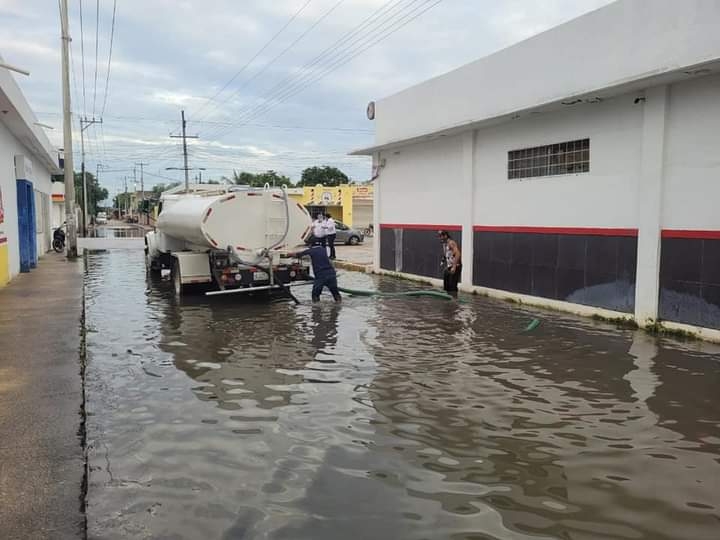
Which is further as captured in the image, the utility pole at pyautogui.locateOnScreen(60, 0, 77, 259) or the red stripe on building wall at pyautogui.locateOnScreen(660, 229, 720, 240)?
the utility pole at pyautogui.locateOnScreen(60, 0, 77, 259)

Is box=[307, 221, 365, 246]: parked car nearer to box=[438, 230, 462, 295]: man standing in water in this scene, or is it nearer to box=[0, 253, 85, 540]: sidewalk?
box=[438, 230, 462, 295]: man standing in water

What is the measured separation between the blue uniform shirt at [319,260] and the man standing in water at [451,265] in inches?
113

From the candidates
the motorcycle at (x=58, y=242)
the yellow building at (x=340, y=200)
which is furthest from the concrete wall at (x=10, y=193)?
the yellow building at (x=340, y=200)

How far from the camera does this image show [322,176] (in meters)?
93.0

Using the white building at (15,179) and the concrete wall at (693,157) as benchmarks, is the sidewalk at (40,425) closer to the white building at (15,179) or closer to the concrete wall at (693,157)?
the white building at (15,179)

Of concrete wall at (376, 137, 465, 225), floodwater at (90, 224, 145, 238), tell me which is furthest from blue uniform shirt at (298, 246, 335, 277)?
floodwater at (90, 224, 145, 238)

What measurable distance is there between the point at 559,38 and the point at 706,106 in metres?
3.42

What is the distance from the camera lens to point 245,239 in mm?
12664

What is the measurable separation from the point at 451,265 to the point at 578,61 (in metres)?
5.07

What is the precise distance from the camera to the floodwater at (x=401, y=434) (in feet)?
12.5

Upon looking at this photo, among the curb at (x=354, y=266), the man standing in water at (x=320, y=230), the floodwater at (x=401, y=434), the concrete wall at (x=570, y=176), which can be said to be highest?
the concrete wall at (x=570, y=176)

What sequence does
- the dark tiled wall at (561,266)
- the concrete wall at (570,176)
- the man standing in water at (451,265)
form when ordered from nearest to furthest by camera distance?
the concrete wall at (570,176) < the dark tiled wall at (561,266) < the man standing in water at (451,265)

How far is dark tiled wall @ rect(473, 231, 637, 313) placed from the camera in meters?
10.3

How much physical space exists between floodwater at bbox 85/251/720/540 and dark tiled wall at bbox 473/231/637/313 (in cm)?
126
